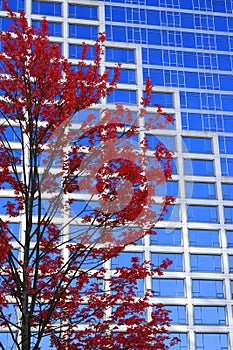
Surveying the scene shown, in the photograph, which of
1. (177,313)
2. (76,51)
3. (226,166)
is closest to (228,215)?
(226,166)

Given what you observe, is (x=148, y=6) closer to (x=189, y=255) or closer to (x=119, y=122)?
(x=189, y=255)

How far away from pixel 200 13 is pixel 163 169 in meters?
51.2

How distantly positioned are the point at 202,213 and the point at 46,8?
23.6m

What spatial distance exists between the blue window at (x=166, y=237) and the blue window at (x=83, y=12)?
2100 cm

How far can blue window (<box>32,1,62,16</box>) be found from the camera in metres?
59.8

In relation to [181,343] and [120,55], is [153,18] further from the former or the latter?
[181,343]

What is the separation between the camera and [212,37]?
63.5 metres

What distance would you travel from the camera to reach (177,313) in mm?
52281

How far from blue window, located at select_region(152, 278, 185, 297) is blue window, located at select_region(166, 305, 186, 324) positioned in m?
0.97

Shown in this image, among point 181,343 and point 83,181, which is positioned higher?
point 181,343

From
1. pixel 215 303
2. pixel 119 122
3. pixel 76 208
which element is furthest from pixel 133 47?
pixel 119 122

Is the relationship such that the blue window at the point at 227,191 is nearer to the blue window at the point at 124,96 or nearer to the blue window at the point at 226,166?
the blue window at the point at 226,166

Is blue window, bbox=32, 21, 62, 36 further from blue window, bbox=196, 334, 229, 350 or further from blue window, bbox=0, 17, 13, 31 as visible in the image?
blue window, bbox=196, 334, 229, 350

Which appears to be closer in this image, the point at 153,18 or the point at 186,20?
the point at 153,18
